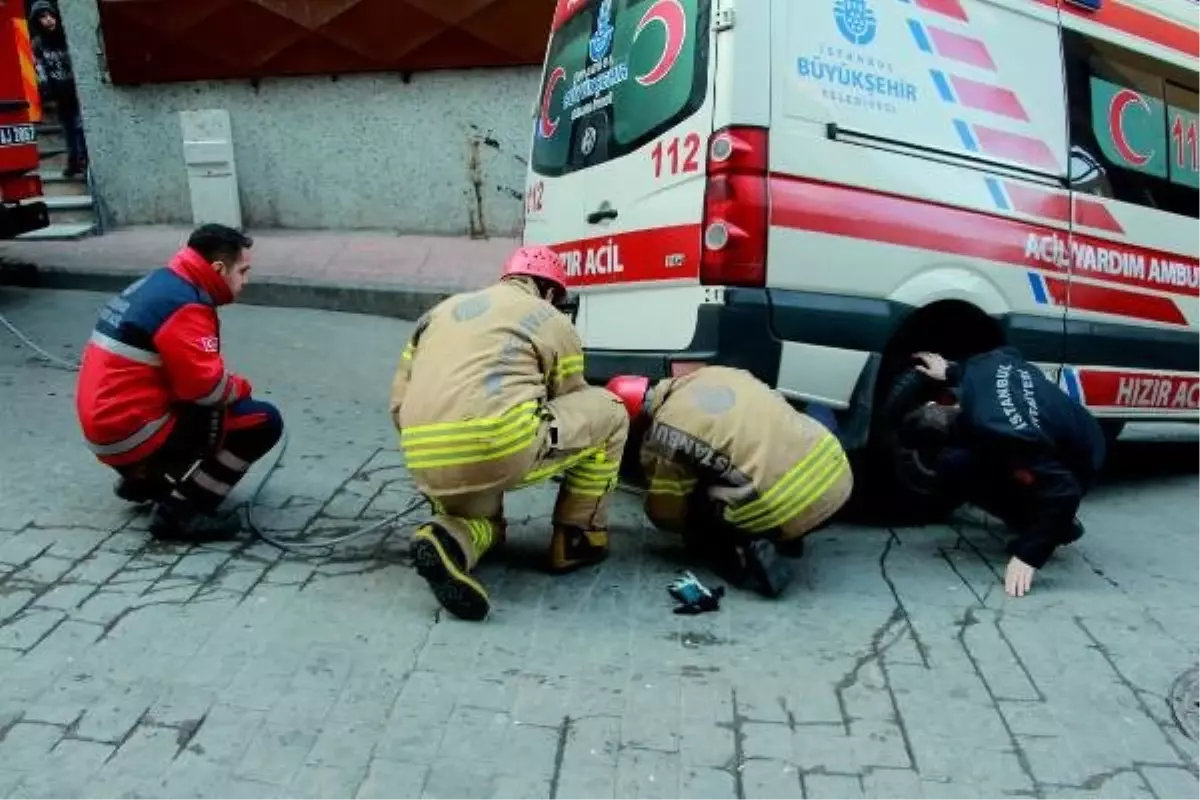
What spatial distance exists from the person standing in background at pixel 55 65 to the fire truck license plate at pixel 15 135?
8.09 ft

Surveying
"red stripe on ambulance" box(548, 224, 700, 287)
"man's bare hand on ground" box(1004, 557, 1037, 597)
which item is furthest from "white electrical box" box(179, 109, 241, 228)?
"man's bare hand on ground" box(1004, 557, 1037, 597)

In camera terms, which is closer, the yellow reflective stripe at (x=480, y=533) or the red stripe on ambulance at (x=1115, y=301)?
the yellow reflective stripe at (x=480, y=533)

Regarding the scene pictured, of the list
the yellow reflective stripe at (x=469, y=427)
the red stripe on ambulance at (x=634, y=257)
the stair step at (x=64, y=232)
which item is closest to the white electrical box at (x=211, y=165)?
the stair step at (x=64, y=232)

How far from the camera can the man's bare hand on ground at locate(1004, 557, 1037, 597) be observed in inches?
149

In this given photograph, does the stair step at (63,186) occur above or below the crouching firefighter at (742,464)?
above

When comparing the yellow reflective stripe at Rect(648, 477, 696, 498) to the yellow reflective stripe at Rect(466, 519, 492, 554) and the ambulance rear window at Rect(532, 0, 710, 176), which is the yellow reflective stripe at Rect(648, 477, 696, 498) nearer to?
the yellow reflective stripe at Rect(466, 519, 492, 554)

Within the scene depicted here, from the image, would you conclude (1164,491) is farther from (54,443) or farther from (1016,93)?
(54,443)

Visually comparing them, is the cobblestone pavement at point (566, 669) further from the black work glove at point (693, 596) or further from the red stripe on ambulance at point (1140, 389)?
the red stripe on ambulance at point (1140, 389)

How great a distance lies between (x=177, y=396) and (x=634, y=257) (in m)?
1.66

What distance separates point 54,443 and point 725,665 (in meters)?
3.29

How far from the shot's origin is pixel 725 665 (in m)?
3.27

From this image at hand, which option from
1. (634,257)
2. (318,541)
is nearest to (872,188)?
(634,257)

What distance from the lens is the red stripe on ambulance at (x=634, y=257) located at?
396 cm

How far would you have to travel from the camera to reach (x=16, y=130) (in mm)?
7438
